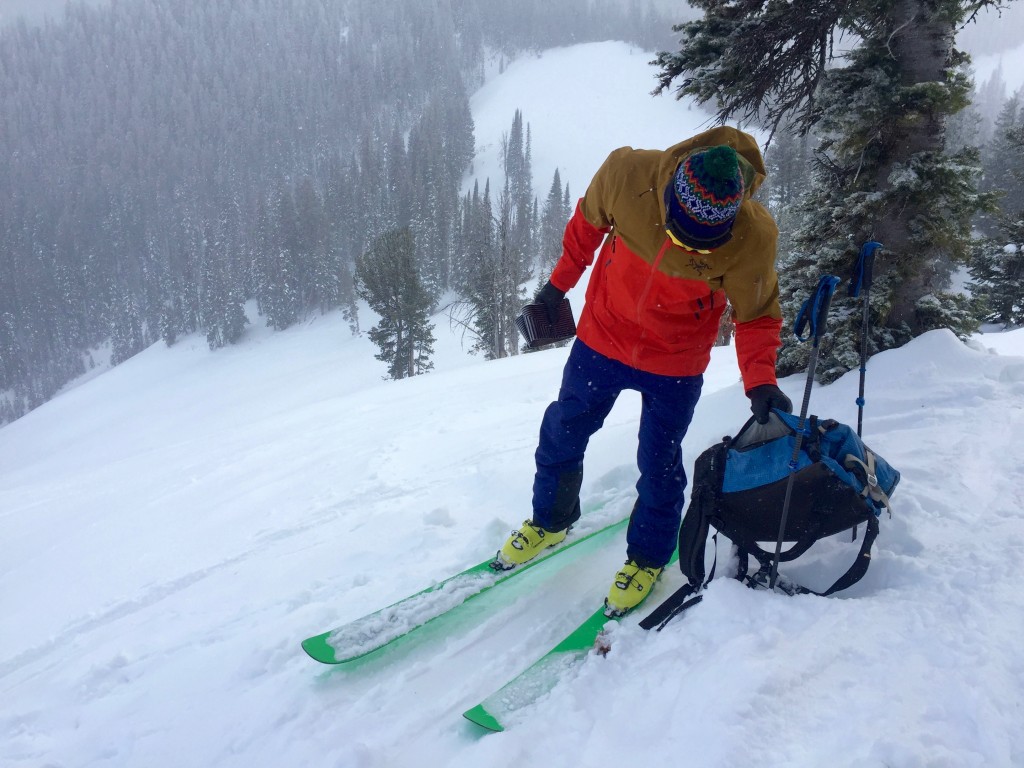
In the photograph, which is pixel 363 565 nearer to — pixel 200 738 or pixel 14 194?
pixel 200 738

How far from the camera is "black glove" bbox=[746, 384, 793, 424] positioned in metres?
2.15

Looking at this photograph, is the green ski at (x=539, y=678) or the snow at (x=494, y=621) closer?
the snow at (x=494, y=621)

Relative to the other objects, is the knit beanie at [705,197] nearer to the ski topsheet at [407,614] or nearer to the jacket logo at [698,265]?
the jacket logo at [698,265]

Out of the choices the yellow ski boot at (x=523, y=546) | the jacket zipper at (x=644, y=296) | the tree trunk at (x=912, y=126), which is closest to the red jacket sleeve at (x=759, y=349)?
the jacket zipper at (x=644, y=296)

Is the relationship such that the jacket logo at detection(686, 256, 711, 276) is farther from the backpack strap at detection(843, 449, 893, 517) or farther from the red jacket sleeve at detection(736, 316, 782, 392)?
the backpack strap at detection(843, 449, 893, 517)

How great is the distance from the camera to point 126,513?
16.9ft

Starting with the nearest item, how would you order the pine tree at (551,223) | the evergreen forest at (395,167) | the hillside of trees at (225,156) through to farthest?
the evergreen forest at (395,167), the pine tree at (551,223), the hillside of trees at (225,156)

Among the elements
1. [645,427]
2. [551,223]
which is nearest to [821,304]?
[645,427]

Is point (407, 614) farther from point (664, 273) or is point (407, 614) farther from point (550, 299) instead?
point (664, 273)

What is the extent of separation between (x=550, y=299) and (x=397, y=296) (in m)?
27.0

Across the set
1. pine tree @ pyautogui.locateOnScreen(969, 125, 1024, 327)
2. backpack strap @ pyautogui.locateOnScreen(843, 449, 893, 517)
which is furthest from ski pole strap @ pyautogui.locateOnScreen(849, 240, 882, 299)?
pine tree @ pyautogui.locateOnScreen(969, 125, 1024, 327)

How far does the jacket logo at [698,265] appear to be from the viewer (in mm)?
2203

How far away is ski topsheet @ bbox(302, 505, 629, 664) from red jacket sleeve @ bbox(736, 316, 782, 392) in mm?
1424

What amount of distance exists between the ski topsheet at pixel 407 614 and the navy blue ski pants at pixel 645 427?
579 millimetres
